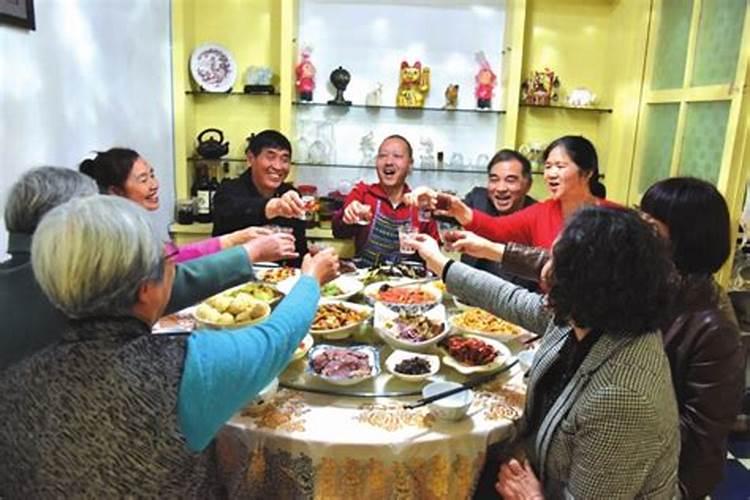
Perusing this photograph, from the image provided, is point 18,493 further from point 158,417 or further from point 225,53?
point 225,53

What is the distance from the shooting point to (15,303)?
1.29 metres

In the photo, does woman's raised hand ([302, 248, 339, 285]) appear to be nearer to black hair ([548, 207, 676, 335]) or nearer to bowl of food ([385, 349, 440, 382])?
bowl of food ([385, 349, 440, 382])

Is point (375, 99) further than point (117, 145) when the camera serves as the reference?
Yes

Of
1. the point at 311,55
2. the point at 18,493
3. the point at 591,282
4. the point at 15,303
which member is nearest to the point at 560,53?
the point at 311,55

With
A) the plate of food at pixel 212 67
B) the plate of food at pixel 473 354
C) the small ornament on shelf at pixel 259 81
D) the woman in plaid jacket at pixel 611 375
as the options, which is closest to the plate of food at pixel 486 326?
the plate of food at pixel 473 354

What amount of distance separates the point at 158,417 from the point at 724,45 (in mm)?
2745

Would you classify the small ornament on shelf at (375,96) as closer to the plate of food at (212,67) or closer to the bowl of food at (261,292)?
the plate of food at (212,67)

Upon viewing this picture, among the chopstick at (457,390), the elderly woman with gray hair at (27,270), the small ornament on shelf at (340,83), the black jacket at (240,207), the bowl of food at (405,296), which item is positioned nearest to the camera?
the elderly woman with gray hair at (27,270)

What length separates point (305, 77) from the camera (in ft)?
12.2

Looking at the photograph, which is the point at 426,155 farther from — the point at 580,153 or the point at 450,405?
the point at 450,405

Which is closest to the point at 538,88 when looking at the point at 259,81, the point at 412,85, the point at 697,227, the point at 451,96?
the point at 451,96

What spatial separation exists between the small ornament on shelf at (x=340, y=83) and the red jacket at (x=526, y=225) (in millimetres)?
1470

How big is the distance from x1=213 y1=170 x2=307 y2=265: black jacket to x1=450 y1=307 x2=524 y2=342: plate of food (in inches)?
47.8

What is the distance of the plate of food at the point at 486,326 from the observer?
1785mm
